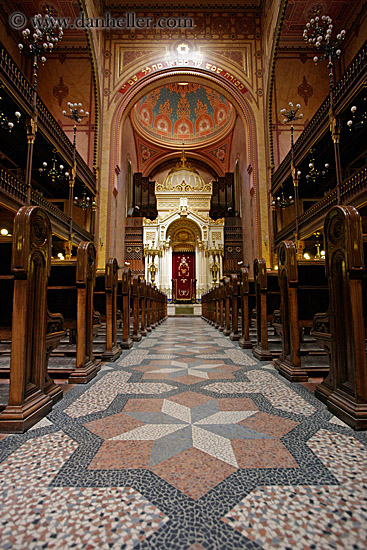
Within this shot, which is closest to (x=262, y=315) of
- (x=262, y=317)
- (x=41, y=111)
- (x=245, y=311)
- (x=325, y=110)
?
(x=262, y=317)

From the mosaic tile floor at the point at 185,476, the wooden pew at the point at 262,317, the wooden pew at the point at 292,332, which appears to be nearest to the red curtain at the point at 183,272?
the wooden pew at the point at 262,317

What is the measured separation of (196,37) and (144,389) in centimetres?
1479

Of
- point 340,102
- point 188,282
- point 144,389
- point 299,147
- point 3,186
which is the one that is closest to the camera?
point 144,389

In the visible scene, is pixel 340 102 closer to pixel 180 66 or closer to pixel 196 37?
pixel 180 66

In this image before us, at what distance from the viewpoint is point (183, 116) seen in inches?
707

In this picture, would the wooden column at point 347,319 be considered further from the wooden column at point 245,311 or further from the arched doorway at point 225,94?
the arched doorway at point 225,94

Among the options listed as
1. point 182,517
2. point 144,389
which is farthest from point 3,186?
point 182,517

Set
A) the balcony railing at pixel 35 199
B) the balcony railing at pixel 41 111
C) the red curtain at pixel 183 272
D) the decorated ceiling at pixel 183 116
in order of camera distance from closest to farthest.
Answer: the balcony railing at pixel 41 111, the balcony railing at pixel 35 199, the decorated ceiling at pixel 183 116, the red curtain at pixel 183 272

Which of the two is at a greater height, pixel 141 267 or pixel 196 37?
pixel 196 37

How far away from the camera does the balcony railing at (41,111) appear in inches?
237

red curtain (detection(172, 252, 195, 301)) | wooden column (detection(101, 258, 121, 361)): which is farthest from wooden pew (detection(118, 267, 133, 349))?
red curtain (detection(172, 252, 195, 301))

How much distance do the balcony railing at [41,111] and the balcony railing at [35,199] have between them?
5.90 feet

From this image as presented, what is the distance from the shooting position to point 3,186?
6.06m

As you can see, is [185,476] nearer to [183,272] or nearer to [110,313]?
[110,313]
